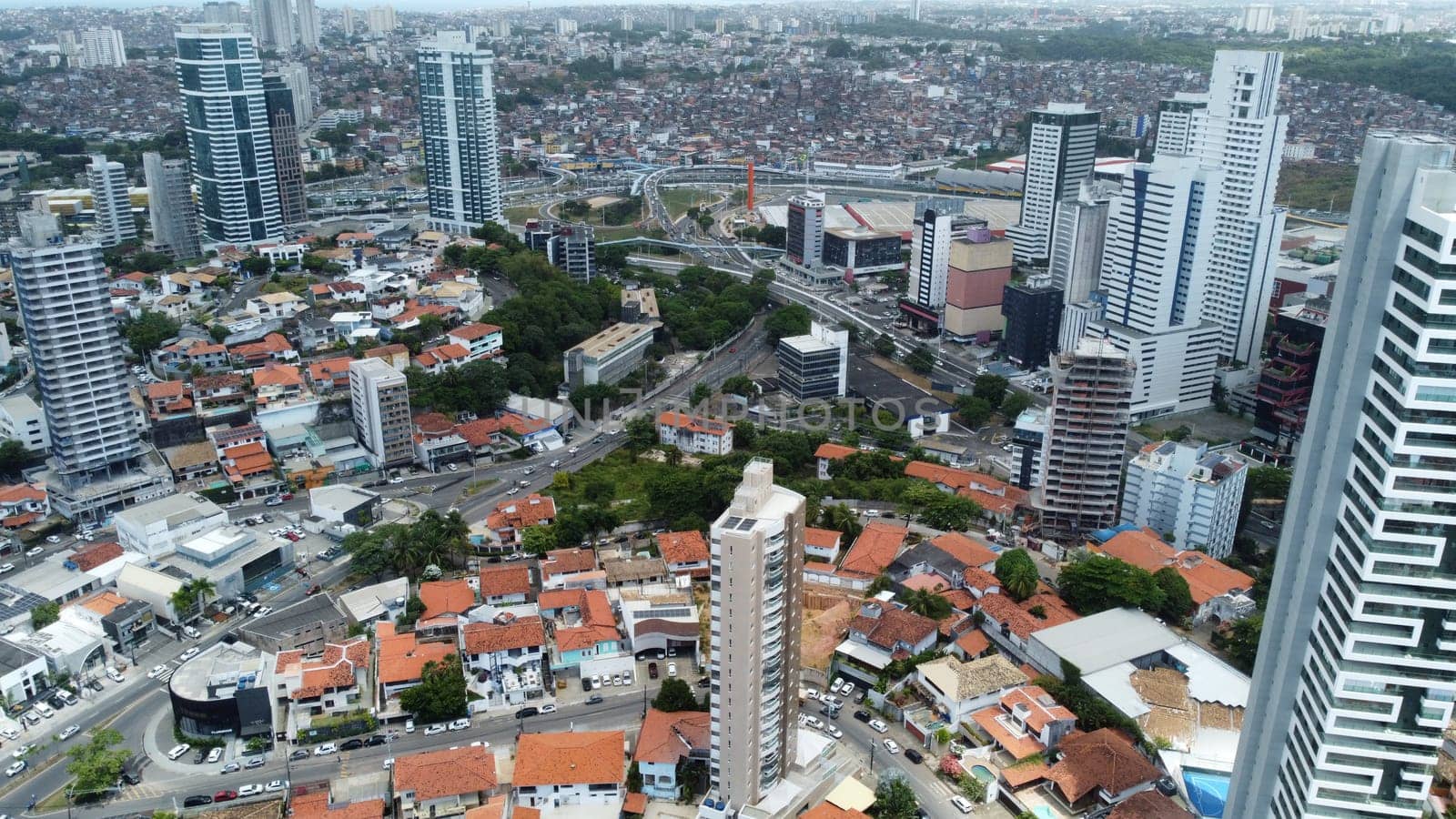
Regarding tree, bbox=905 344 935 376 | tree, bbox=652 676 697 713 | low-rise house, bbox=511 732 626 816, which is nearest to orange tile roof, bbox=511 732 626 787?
low-rise house, bbox=511 732 626 816

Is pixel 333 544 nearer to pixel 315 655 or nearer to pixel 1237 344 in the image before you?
pixel 315 655

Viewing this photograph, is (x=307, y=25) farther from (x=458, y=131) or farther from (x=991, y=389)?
(x=991, y=389)

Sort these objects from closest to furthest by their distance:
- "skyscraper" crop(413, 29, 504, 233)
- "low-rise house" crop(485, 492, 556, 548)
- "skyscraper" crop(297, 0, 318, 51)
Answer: "low-rise house" crop(485, 492, 556, 548) → "skyscraper" crop(413, 29, 504, 233) → "skyscraper" crop(297, 0, 318, 51)

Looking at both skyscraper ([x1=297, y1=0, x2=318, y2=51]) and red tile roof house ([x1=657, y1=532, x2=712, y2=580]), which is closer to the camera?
red tile roof house ([x1=657, y1=532, x2=712, y2=580])

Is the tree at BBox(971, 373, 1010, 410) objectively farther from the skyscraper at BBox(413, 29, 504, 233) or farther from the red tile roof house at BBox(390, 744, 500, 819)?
the skyscraper at BBox(413, 29, 504, 233)

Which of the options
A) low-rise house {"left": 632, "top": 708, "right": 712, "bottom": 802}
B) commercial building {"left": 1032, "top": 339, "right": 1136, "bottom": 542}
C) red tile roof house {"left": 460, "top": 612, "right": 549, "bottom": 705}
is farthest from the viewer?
commercial building {"left": 1032, "top": 339, "right": 1136, "bottom": 542}

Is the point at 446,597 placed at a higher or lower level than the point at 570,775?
higher

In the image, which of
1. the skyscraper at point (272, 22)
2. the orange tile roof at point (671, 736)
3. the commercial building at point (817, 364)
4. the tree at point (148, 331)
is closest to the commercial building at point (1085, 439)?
the commercial building at point (817, 364)

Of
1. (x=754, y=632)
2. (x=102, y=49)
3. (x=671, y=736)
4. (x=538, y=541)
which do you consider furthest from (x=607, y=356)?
(x=102, y=49)
